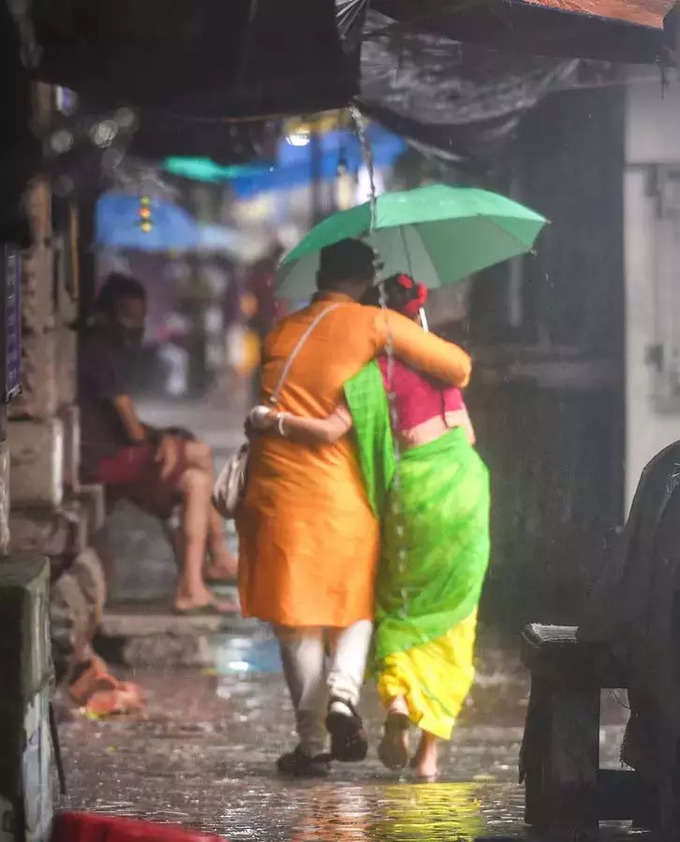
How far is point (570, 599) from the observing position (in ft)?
28.6

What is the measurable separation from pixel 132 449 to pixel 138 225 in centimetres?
427

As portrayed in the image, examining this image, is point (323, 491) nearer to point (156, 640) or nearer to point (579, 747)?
point (579, 747)

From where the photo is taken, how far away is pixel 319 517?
844 centimetres

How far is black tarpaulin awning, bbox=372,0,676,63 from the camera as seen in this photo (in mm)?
7418

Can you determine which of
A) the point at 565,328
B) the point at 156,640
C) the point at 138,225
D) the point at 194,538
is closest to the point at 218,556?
the point at 194,538

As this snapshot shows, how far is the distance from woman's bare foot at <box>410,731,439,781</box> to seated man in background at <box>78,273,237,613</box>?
3.67m

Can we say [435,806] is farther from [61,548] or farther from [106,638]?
[106,638]

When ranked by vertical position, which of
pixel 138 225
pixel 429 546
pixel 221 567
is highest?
pixel 138 225

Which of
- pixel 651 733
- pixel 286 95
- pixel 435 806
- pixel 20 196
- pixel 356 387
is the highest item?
pixel 286 95

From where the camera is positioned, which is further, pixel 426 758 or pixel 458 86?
pixel 458 86

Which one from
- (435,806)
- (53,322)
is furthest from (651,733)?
(53,322)

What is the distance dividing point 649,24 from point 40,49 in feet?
8.55

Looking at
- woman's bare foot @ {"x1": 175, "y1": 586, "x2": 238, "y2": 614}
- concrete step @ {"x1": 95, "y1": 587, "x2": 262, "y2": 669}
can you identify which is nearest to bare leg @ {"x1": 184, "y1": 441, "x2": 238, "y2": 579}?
woman's bare foot @ {"x1": 175, "y1": 586, "x2": 238, "y2": 614}

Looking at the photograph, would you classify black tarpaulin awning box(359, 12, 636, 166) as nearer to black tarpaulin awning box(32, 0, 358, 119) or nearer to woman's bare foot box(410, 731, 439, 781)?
black tarpaulin awning box(32, 0, 358, 119)
